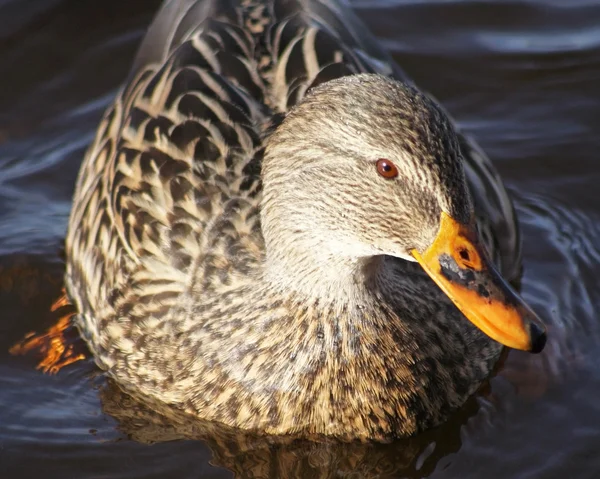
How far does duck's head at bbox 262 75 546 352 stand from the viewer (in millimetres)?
4699

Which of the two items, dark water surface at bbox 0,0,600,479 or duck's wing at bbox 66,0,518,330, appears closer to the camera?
dark water surface at bbox 0,0,600,479

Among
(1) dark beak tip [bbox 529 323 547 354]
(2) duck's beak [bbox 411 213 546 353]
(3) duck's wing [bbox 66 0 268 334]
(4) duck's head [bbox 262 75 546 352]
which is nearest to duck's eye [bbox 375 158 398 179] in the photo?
(4) duck's head [bbox 262 75 546 352]

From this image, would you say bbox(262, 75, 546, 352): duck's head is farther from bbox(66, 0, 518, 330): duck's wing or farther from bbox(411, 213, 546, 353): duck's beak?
bbox(66, 0, 518, 330): duck's wing

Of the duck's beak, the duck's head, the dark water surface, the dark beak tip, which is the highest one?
the duck's head

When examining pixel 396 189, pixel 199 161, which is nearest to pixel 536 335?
pixel 396 189

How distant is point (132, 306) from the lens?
5.86 meters

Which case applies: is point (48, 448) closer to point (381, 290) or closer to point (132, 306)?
point (132, 306)

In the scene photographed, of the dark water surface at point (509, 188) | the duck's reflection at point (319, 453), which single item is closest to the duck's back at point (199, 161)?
the dark water surface at point (509, 188)

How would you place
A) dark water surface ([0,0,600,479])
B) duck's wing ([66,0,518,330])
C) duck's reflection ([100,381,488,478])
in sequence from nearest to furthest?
1. duck's reflection ([100,381,488,478])
2. dark water surface ([0,0,600,479])
3. duck's wing ([66,0,518,330])

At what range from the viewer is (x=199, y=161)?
5.77m

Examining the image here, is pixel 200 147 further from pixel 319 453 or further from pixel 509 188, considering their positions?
pixel 509 188

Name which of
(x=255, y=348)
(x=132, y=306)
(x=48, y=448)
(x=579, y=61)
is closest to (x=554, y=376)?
(x=255, y=348)

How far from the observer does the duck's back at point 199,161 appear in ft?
18.7

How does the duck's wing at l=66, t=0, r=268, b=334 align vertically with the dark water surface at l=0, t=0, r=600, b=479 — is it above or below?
above
